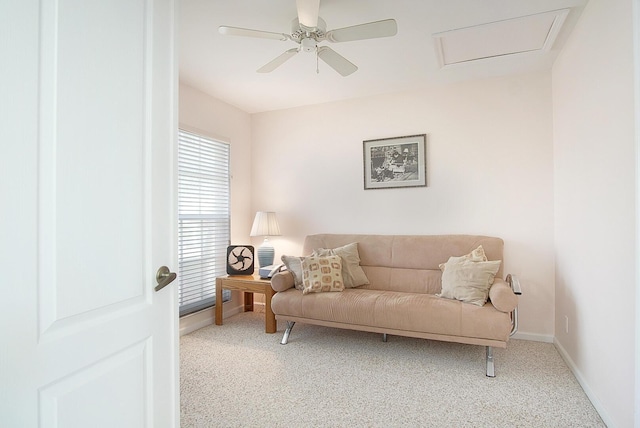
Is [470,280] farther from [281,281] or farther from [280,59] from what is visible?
[280,59]

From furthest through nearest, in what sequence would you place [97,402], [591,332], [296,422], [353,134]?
[353,134] < [591,332] < [296,422] < [97,402]

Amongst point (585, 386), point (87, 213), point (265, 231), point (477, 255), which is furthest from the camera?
point (265, 231)

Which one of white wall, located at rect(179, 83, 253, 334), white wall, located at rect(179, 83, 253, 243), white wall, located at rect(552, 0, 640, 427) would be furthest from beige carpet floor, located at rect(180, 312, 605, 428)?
white wall, located at rect(179, 83, 253, 243)

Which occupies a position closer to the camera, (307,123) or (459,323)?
(459,323)

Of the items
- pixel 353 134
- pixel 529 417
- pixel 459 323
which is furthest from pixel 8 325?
pixel 353 134

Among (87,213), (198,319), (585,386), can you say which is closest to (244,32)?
(87,213)

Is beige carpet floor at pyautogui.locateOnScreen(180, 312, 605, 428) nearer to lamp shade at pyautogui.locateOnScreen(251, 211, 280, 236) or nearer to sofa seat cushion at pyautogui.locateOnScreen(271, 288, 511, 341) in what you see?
sofa seat cushion at pyautogui.locateOnScreen(271, 288, 511, 341)

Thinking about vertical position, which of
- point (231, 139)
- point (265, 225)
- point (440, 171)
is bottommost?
point (265, 225)

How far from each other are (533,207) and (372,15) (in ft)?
7.57

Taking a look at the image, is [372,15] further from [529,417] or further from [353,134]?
[529,417]

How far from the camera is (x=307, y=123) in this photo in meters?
4.29

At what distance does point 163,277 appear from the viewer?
1.20 meters

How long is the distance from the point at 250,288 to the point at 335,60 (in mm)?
2366

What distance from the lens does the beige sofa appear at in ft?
8.59
